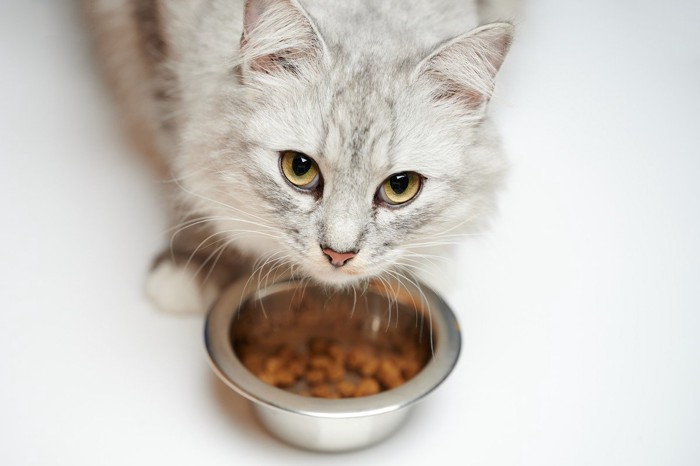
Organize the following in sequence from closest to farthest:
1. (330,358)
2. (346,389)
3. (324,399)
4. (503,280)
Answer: (324,399) → (346,389) → (330,358) → (503,280)

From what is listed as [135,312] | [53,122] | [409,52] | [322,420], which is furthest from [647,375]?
[53,122]

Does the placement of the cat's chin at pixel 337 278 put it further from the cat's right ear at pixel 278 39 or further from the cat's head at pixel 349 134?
the cat's right ear at pixel 278 39

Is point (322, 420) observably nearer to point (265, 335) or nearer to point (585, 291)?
point (265, 335)

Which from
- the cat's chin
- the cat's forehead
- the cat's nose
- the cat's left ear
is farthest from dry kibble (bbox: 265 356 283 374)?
the cat's left ear

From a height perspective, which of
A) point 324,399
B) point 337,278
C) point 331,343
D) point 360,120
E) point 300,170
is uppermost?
point 360,120

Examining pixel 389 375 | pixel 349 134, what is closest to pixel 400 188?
pixel 349 134

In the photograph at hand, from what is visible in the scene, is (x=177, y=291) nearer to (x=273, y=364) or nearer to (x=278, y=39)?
(x=273, y=364)
